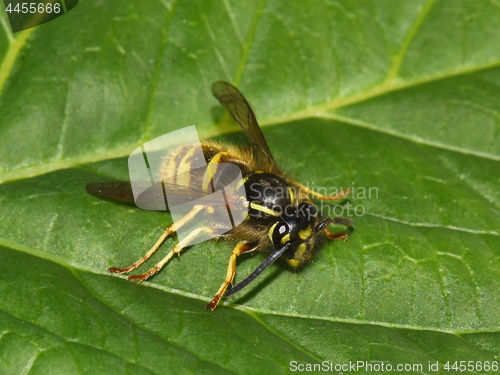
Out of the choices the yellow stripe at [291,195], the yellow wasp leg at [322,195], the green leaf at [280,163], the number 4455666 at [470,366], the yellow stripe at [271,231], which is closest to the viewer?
the green leaf at [280,163]

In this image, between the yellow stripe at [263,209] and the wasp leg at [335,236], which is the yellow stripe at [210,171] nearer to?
the yellow stripe at [263,209]

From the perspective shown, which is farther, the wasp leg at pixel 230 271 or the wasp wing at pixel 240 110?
the wasp wing at pixel 240 110

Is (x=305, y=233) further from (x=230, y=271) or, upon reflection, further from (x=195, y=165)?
(x=195, y=165)

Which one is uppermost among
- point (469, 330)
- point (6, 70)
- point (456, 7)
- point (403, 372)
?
point (6, 70)

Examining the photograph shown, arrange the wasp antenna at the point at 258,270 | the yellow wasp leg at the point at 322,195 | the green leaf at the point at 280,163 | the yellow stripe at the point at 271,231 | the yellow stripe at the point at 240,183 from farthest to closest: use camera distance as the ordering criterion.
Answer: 1. the yellow wasp leg at the point at 322,195
2. the yellow stripe at the point at 240,183
3. the yellow stripe at the point at 271,231
4. the wasp antenna at the point at 258,270
5. the green leaf at the point at 280,163

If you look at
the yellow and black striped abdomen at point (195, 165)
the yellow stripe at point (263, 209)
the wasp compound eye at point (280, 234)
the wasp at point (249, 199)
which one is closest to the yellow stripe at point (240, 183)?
the wasp at point (249, 199)

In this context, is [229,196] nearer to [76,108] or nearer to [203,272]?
[203,272]

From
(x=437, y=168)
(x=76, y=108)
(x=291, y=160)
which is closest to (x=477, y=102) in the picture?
(x=437, y=168)
